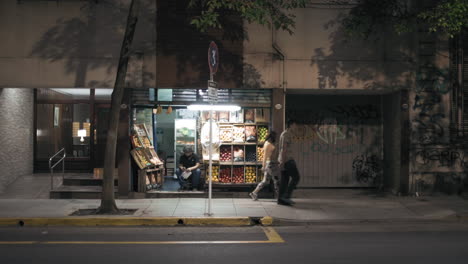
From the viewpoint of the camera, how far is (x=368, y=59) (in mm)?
12508

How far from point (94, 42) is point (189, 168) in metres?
4.37

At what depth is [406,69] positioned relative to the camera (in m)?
12.5

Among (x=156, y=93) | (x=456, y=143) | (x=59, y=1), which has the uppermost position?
(x=59, y=1)

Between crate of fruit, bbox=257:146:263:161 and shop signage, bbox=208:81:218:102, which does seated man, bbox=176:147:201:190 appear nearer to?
crate of fruit, bbox=257:146:263:161

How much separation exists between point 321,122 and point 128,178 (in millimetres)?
6066

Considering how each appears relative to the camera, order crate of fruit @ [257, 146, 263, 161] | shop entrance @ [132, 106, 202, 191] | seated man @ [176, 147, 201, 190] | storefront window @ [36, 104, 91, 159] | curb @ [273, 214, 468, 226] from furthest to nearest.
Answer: storefront window @ [36, 104, 91, 159] < shop entrance @ [132, 106, 202, 191] < crate of fruit @ [257, 146, 263, 161] < seated man @ [176, 147, 201, 190] < curb @ [273, 214, 468, 226]

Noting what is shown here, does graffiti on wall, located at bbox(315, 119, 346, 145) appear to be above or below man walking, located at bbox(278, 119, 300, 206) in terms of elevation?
above

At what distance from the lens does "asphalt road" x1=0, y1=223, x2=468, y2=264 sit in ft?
21.7

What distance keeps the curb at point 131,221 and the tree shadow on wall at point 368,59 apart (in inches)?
201

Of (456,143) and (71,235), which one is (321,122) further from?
(71,235)

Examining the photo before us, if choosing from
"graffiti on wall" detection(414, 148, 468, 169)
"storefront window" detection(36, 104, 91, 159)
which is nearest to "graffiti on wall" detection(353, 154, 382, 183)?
"graffiti on wall" detection(414, 148, 468, 169)

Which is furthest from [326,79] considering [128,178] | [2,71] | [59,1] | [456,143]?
[2,71]

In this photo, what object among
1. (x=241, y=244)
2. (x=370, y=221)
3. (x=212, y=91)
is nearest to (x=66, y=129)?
(x=212, y=91)

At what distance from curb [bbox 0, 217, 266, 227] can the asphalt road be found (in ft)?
0.99
